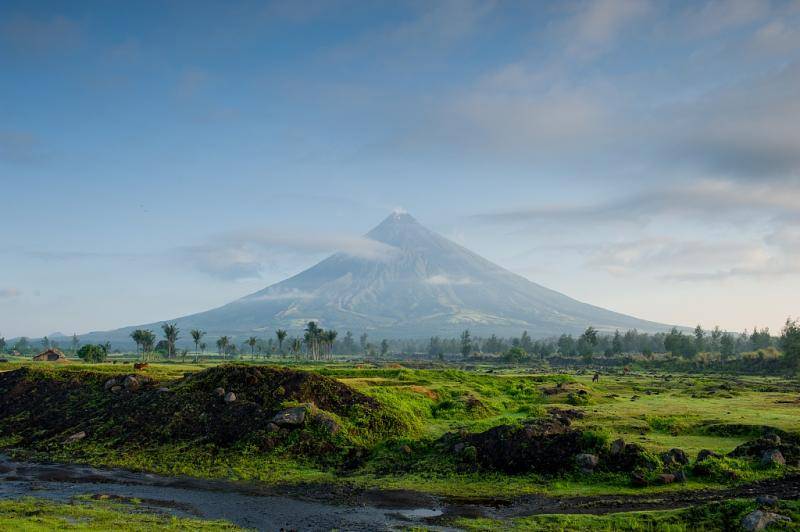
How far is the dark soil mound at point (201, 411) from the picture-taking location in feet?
112

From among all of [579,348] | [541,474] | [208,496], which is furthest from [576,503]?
[579,348]

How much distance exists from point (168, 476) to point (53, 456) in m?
10.1

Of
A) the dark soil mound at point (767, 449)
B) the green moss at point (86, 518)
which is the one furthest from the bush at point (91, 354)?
the dark soil mound at point (767, 449)

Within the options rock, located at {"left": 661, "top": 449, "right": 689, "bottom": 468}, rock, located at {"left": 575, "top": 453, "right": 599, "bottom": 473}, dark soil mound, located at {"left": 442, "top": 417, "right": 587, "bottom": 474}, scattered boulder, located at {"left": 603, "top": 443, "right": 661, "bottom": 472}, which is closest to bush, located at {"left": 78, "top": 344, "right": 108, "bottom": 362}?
dark soil mound, located at {"left": 442, "top": 417, "right": 587, "bottom": 474}

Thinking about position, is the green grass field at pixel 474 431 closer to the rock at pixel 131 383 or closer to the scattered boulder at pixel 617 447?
the scattered boulder at pixel 617 447

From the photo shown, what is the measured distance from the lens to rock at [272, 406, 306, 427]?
33.9 meters

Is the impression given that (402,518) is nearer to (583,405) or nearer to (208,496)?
(208,496)

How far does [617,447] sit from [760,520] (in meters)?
8.97

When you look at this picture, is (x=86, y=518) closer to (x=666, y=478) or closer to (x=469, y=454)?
(x=469, y=454)

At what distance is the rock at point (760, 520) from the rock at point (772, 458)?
8.27m

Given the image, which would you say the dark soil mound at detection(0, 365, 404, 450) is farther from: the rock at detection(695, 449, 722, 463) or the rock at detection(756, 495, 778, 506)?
the rock at detection(756, 495, 778, 506)

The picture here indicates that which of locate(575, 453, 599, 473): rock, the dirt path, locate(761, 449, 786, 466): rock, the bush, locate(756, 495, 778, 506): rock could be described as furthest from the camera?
the bush

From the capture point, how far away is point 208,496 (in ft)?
84.0

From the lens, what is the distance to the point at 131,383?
4441 centimetres
